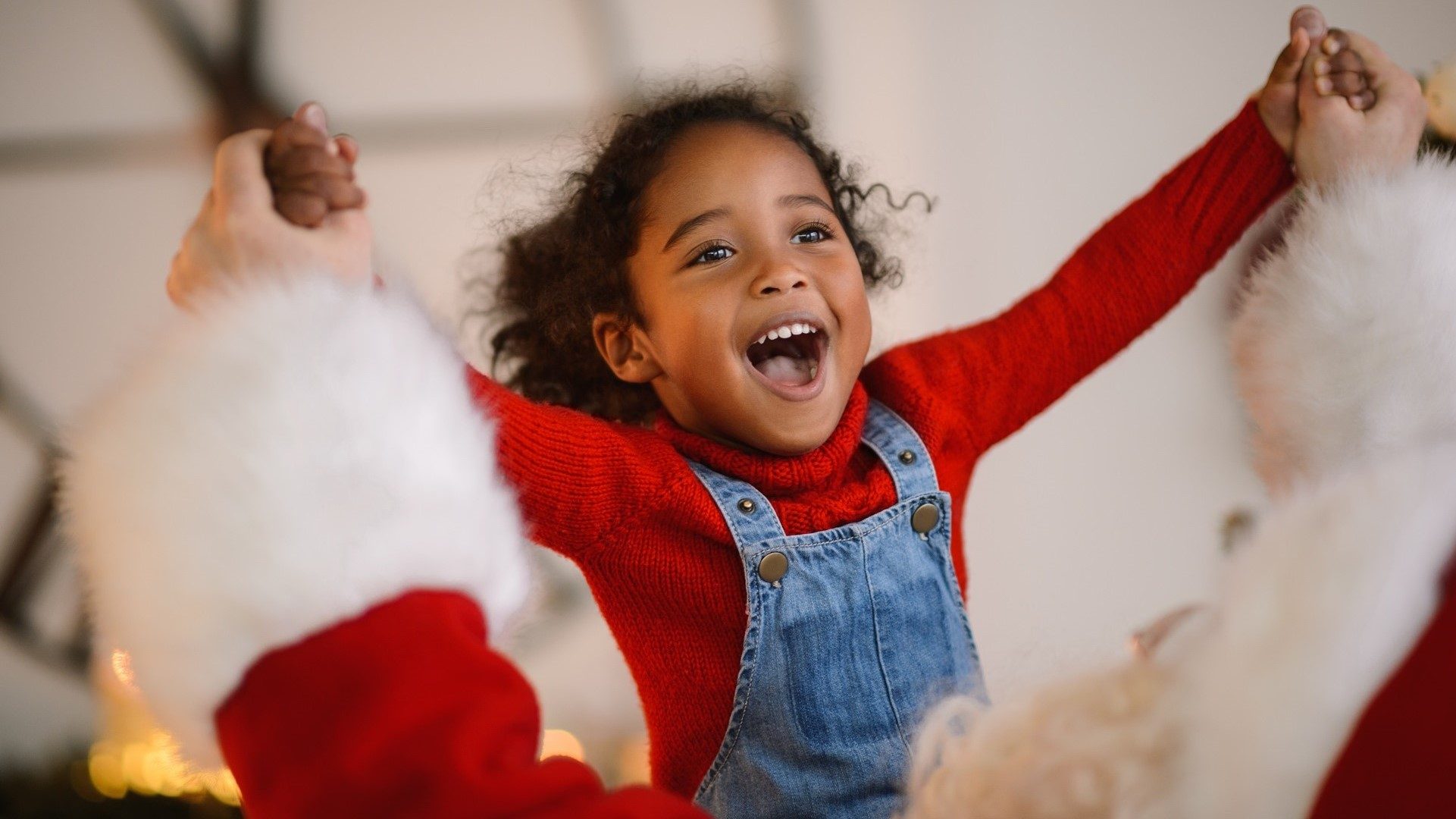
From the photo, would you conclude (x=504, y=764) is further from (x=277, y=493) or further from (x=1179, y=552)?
(x=1179, y=552)

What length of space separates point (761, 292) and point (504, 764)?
1.47 feet

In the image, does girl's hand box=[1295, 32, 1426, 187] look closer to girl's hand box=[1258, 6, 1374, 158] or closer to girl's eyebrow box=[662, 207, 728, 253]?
girl's hand box=[1258, 6, 1374, 158]

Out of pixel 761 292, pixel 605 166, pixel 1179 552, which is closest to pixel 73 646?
pixel 605 166

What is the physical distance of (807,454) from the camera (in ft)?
2.59

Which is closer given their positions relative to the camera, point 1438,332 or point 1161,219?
point 1438,332

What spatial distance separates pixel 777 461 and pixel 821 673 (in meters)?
0.15

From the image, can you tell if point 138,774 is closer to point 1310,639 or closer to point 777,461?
point 777,461

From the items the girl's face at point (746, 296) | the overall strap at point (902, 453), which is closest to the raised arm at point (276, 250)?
the girl's face at point (746, 296)

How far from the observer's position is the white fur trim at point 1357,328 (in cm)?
65

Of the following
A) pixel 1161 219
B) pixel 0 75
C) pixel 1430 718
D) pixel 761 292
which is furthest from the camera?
pixel 0 75

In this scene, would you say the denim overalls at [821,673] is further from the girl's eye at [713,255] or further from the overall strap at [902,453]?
the girl's eye at [713,255]

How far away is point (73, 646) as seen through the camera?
5.00 ft

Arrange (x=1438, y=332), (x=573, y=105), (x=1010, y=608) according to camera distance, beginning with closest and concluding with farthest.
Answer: (x=1438, y=332) < (x=573, y=105) < (x=1010, y=608)

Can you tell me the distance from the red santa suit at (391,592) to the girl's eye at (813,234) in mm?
400
